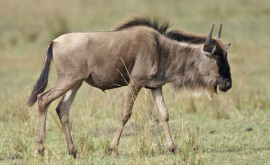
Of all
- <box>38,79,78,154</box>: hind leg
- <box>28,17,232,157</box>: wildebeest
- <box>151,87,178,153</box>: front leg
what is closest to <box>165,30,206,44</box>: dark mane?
<box>28,17,232,157</box>: wildebeest

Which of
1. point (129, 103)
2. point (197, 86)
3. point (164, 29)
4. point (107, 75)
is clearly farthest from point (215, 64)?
point (107, 75)

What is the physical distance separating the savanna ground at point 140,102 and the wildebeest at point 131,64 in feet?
0.95

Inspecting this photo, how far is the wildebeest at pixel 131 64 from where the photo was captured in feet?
24.6

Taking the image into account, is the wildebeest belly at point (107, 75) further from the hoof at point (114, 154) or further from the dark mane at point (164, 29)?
the hoof at point (114, 154)

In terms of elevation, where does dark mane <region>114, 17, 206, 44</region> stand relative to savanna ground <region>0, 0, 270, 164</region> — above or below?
above

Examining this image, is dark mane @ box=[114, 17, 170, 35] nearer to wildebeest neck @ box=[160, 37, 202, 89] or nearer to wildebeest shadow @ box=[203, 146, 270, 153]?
wildebeest neck @ box=[160, 37, 202, 89]

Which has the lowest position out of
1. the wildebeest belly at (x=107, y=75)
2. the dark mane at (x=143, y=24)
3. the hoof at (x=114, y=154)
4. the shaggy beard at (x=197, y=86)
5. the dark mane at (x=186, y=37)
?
the hoof at (x=114, y=154)

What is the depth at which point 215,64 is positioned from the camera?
319 inches

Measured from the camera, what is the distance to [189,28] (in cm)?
1956

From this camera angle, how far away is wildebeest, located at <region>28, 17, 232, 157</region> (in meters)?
7.50

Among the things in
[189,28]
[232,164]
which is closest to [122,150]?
[232,164]

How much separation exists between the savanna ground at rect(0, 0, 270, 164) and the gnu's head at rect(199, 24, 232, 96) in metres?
0.56

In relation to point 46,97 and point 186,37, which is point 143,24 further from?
point 46,97

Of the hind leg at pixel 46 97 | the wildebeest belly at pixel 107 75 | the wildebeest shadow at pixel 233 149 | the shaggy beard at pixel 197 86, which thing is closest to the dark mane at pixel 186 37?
the shaggy beard at pixel 197 86
